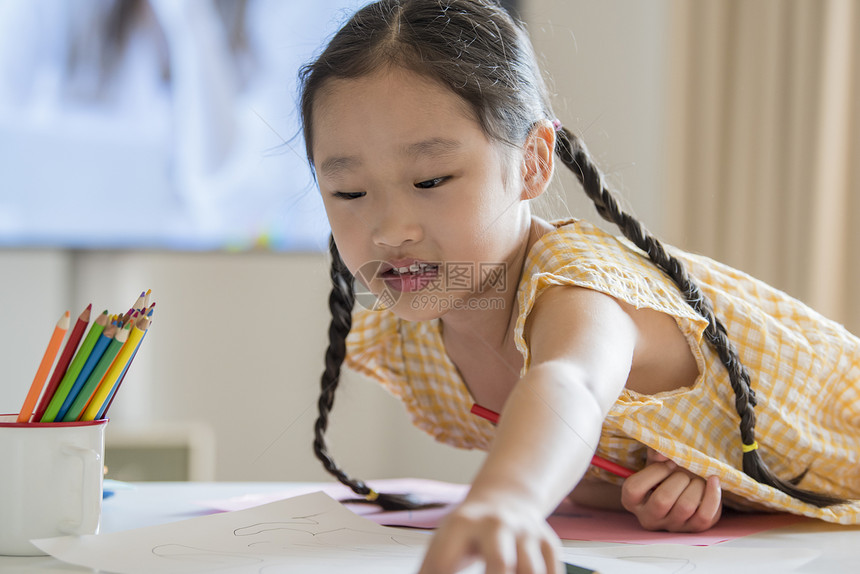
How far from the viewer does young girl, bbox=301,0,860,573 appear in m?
0.57

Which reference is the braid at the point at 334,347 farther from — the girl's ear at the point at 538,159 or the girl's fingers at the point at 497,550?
the girl's fingers at the point at 497,550

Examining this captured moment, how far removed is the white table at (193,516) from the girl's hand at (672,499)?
4 cm

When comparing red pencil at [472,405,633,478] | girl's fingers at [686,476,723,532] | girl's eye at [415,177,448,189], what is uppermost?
girl's eye at [415,177,448,189]

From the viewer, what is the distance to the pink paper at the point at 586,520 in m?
0.57

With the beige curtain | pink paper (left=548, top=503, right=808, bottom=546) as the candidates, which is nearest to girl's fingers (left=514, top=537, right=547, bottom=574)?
pink paper (left=548, top=503, right=808, bottom=546)

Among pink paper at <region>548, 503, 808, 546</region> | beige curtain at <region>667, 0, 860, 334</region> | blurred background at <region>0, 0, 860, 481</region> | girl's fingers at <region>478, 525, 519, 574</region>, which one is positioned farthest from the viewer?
blurred background at <region>0, 0, 860, 481</region>

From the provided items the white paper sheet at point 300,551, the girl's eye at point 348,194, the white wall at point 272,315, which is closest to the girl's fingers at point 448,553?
the white paper sheet at point 300,551

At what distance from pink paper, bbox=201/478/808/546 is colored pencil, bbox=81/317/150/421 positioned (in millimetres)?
164

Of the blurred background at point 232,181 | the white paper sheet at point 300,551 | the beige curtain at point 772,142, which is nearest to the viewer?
the white paper sheet at point 300,551

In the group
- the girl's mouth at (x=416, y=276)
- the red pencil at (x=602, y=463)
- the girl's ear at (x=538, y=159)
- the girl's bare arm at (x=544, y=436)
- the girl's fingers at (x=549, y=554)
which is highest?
the girl's ear at (x=538, y=159)

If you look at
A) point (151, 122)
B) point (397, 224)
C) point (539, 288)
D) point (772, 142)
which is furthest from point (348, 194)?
point (151, 122)

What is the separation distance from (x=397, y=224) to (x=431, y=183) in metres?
0.04

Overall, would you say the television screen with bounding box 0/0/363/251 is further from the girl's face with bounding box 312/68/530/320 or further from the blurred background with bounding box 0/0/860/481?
the girl's face with bounding box 312/68/530/320

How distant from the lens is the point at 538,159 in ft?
2.24
